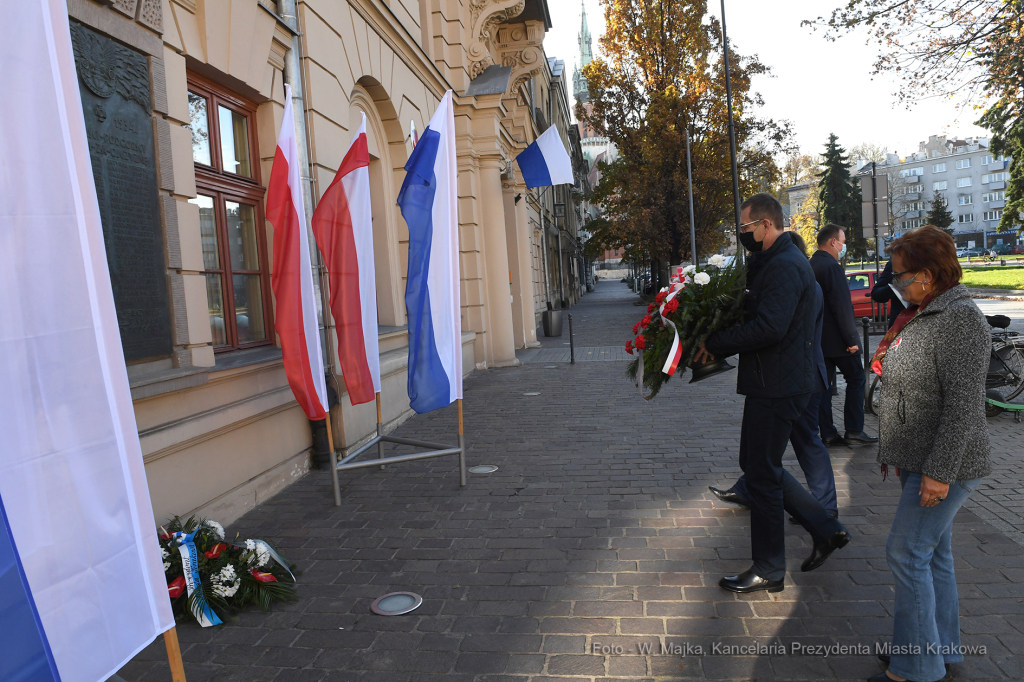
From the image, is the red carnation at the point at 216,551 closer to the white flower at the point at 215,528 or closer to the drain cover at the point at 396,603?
the white flower at the point at 215,528

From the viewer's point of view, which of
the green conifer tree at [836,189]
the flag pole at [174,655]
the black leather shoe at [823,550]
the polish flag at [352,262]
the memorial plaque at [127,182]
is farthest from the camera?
the green conifer tree at [836,189]

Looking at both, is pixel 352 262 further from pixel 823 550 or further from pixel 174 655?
pixel 823 550

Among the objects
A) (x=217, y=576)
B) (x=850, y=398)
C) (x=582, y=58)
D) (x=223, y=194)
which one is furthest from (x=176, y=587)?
(x=582, y=58)

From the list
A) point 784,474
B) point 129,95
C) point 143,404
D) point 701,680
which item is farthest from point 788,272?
point 129,95

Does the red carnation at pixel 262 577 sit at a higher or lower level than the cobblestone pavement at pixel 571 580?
higher

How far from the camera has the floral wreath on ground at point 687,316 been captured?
378cm

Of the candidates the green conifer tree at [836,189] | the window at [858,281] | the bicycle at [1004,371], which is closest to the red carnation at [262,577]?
the bicycle at [1004,371]

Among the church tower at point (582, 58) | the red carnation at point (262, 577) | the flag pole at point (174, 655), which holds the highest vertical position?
the church tower at point (582, 58)

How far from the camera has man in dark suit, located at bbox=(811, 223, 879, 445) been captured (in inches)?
228

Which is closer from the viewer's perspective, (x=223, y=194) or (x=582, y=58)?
(x=223, y=194)

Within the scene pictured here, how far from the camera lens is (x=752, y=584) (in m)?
3.63

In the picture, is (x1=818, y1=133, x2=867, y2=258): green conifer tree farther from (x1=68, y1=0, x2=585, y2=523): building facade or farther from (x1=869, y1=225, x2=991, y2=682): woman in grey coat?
(x1=869, y1=225, x2=991, y2=682): woman in grey coat

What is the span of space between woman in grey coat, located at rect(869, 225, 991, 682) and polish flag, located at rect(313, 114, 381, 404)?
405cm

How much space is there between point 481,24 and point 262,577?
1270cm
